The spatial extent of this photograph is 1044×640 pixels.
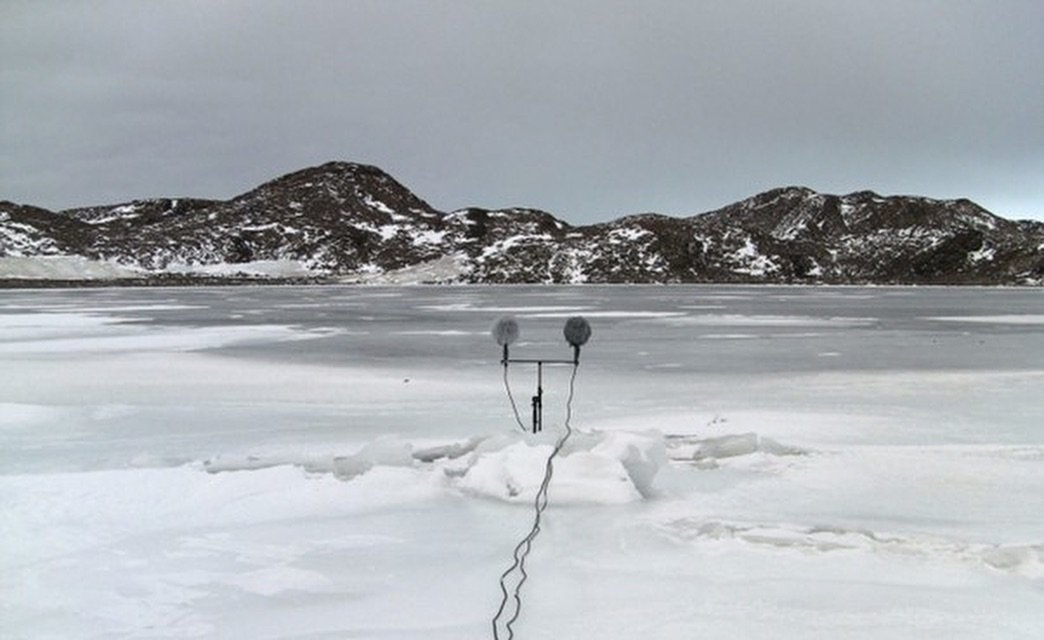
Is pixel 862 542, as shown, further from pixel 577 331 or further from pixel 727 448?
pixel 577 331

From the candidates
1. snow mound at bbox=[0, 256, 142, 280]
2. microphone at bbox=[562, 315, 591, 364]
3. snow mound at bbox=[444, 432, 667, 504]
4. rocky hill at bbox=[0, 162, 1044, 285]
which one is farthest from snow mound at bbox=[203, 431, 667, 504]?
rocky hill at bbox=[0, 162, 1044, 285]

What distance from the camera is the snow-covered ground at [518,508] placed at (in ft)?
13.2

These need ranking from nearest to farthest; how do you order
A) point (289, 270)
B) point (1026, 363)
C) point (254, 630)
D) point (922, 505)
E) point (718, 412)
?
point (254, 630) → point (922, 505) → point (718, 412) → point (1026, 363) → point (289, 270)

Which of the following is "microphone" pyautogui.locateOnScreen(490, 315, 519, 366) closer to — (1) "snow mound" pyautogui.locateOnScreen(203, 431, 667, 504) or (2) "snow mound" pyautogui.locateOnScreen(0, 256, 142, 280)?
(1) "snow mound" pyautogui.locateOnScreen(203, 431, 667, 504)

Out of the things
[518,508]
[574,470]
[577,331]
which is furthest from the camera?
[577,331]

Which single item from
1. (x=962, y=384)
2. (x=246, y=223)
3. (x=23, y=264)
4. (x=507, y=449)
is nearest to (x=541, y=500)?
(x=507, y=449)

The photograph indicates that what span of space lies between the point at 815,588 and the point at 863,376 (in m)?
8.81

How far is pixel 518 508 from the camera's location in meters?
5.70

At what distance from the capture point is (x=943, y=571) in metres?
4.54

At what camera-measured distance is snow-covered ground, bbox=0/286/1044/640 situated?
4.03 meters

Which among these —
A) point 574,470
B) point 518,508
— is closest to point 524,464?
point 574,470


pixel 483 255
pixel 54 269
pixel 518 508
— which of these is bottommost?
pixel 54 269

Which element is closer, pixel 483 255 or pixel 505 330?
pixel 505 330

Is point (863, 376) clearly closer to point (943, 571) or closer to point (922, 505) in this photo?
point (922, 505)
